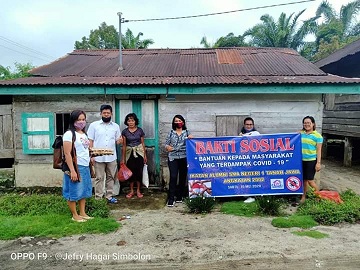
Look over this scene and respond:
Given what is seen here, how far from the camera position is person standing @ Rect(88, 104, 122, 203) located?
18.5 ft

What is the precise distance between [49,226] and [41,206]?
3.23 ft

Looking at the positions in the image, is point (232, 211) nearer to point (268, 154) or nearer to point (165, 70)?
point (268, 154)

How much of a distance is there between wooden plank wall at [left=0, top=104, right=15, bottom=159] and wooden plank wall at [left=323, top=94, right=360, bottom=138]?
10.2 meters

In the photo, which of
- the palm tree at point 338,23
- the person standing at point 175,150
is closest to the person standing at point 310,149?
the person standing at point 175,150

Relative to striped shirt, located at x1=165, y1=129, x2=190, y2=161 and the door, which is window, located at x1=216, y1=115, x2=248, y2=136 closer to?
striped shirt, located at x1=165, y1=129, x2=190, y2=161

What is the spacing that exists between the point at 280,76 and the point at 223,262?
475 cm

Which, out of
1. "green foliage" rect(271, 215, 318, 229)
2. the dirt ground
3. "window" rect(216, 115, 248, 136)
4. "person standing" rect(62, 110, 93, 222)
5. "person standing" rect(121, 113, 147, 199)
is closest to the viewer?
the dirt ground

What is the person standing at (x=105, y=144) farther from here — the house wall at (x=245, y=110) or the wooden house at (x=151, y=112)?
the house wall at (x=245, y=110)

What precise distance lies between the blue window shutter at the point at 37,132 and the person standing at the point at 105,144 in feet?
5.14

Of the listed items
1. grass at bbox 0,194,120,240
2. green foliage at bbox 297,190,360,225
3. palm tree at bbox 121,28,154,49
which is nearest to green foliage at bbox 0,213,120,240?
grass at bbox 0,194,120,240

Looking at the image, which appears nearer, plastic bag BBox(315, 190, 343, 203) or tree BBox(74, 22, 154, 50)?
plastic bag BBox(315, 190, 343, 203)

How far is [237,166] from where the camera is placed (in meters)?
5.83

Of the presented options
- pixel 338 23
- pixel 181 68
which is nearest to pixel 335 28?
pixel 338 23

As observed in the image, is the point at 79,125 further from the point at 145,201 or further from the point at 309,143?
the point at 309,143
